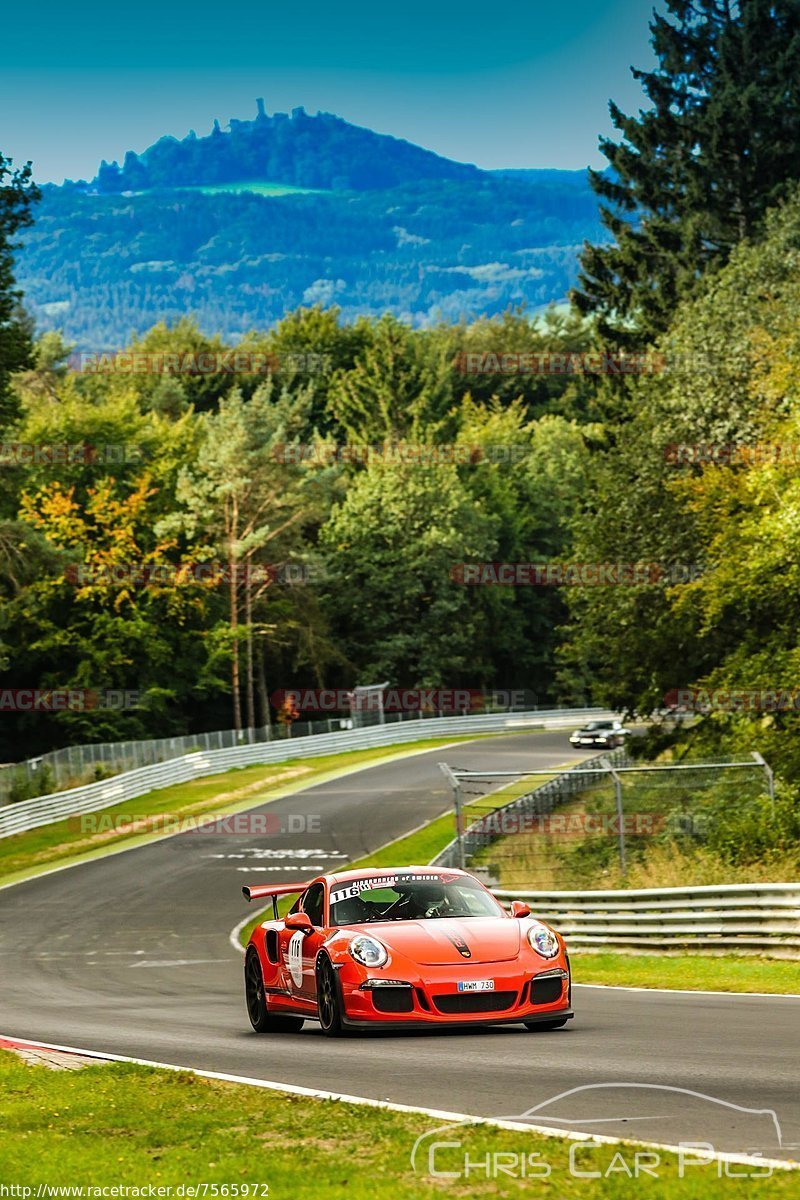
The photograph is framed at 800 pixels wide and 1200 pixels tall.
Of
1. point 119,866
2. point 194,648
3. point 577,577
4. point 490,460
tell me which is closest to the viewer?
point 119,866

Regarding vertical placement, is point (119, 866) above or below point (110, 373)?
below

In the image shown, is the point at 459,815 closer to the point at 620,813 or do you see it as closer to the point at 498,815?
the point at 498,815

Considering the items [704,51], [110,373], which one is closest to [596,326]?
[704,51]

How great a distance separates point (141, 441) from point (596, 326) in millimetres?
34970

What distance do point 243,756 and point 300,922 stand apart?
52.9 m

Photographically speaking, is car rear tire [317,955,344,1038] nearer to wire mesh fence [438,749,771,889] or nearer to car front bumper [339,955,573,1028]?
car front bumper [339,955,573,1028]

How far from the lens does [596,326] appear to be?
54.6 metres

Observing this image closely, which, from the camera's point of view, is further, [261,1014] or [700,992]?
[700,992]

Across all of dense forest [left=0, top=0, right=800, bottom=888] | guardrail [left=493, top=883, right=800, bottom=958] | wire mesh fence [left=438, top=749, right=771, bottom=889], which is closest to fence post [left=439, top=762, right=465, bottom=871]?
wire mesh fence [left=438, top=749, right=771, bottom=889]

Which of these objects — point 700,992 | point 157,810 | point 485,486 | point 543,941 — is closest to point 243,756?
point 157,810

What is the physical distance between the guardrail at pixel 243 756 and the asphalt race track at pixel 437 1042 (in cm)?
1624

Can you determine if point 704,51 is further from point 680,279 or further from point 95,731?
point 95,731

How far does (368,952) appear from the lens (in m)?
11.8

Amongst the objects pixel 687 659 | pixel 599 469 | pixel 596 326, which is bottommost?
pixel 687 659
